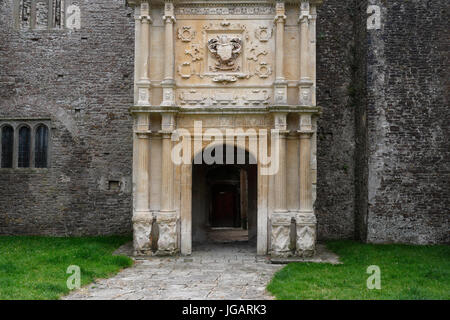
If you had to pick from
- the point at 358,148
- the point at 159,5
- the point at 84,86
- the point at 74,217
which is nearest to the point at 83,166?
the point at 74,217

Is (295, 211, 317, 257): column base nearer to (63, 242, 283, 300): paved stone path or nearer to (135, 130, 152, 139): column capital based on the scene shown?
(63, 242, 283, 300): paved stone path

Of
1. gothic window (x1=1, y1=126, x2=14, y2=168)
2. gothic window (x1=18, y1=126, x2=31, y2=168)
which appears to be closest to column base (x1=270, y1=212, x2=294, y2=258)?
gothic window (x1=18, y1=126, x2=31, y2=168)

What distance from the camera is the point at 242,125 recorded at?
11930mm

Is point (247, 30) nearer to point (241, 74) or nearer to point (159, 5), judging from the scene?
point (241, 74)

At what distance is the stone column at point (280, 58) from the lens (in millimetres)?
11688

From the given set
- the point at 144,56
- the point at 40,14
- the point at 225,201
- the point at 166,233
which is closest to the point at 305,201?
the point at 166,233

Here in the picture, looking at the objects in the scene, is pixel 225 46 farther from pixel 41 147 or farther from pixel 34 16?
pixel 34 16

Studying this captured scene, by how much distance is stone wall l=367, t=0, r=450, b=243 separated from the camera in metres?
13.8

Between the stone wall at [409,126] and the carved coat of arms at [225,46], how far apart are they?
15.0 ft

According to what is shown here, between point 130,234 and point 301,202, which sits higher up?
point 301,202

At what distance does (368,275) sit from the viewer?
902 centimetres

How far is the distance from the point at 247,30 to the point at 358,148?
5.68 metres

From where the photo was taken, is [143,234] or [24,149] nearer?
[143,234]

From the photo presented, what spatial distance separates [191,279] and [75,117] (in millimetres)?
9148
